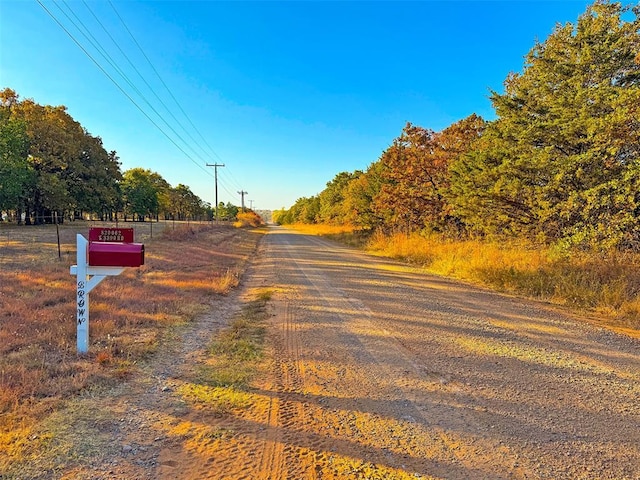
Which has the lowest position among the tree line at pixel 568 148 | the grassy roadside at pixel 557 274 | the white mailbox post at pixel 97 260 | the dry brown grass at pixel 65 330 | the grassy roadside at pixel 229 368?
the grassy roadside at pixel 229 368

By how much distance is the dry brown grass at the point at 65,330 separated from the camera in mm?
2943

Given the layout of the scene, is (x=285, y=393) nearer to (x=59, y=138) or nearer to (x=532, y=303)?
(x=532, y=303)

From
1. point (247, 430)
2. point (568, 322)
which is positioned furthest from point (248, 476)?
point (568, 322)

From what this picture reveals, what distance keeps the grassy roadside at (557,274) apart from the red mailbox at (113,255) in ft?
22.7

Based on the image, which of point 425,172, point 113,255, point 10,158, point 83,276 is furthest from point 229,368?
point 10,158

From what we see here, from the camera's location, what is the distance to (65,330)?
15.5 feet

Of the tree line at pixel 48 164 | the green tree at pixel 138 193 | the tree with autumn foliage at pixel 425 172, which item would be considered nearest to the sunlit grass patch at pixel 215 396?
the tree with autumn foliage at pixel 425 172

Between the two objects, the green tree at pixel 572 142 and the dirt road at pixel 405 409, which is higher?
the green tree at pixel 572 142

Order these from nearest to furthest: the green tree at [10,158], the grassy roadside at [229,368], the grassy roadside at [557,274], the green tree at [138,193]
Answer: the grassy roadside at [229,368]
the grassy roadside at [557,274]
the green tree at [10,158]
the green tree at [138,193]

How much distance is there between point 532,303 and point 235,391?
641 centimetres

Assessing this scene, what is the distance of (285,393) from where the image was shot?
3.32 meters

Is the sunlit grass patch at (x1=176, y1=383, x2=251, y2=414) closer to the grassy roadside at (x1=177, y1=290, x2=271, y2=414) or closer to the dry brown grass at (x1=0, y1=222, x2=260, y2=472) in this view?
the grassy roadside at (x1=177, y1=290, x2=271, y2=414)

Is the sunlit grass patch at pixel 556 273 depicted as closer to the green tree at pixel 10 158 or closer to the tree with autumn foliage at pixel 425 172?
the tree with autumn foliage at pixel 425 172

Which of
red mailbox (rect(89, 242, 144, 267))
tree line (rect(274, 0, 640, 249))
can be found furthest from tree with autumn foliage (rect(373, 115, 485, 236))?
red mailbox (rect(89, 242, 144, 267))
